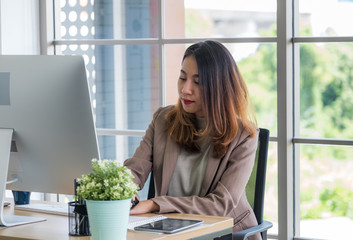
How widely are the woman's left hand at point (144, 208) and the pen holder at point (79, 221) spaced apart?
11.8 inches

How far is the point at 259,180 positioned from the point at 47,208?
85cm

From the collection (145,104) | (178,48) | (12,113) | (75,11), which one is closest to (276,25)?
(178,48)

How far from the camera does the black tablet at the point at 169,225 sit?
196cm

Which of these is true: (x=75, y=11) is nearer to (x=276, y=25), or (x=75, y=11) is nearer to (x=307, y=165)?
(x=276, y=25)

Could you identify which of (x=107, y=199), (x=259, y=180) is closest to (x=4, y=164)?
(x=107, y=199)

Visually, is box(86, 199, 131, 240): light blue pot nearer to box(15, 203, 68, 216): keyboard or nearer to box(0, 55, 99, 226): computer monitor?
box(0, 55, 99, 226): computer monitor

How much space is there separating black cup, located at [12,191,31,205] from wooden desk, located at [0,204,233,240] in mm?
253

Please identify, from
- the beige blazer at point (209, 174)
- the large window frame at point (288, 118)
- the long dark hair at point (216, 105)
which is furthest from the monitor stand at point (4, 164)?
the large window frame at point (288, 118)

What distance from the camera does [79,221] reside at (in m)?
1.98

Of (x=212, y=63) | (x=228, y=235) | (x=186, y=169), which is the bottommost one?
(x=228, y=235)

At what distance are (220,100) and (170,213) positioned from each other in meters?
0.58

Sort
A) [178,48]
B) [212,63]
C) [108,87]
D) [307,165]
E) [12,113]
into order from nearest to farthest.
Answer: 1. [12,113]
2. [212,63]
3. [307,165]
4. [178,48]
5. [108,87]

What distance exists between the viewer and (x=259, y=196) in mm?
2635

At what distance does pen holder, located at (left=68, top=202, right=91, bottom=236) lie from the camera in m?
1.97
